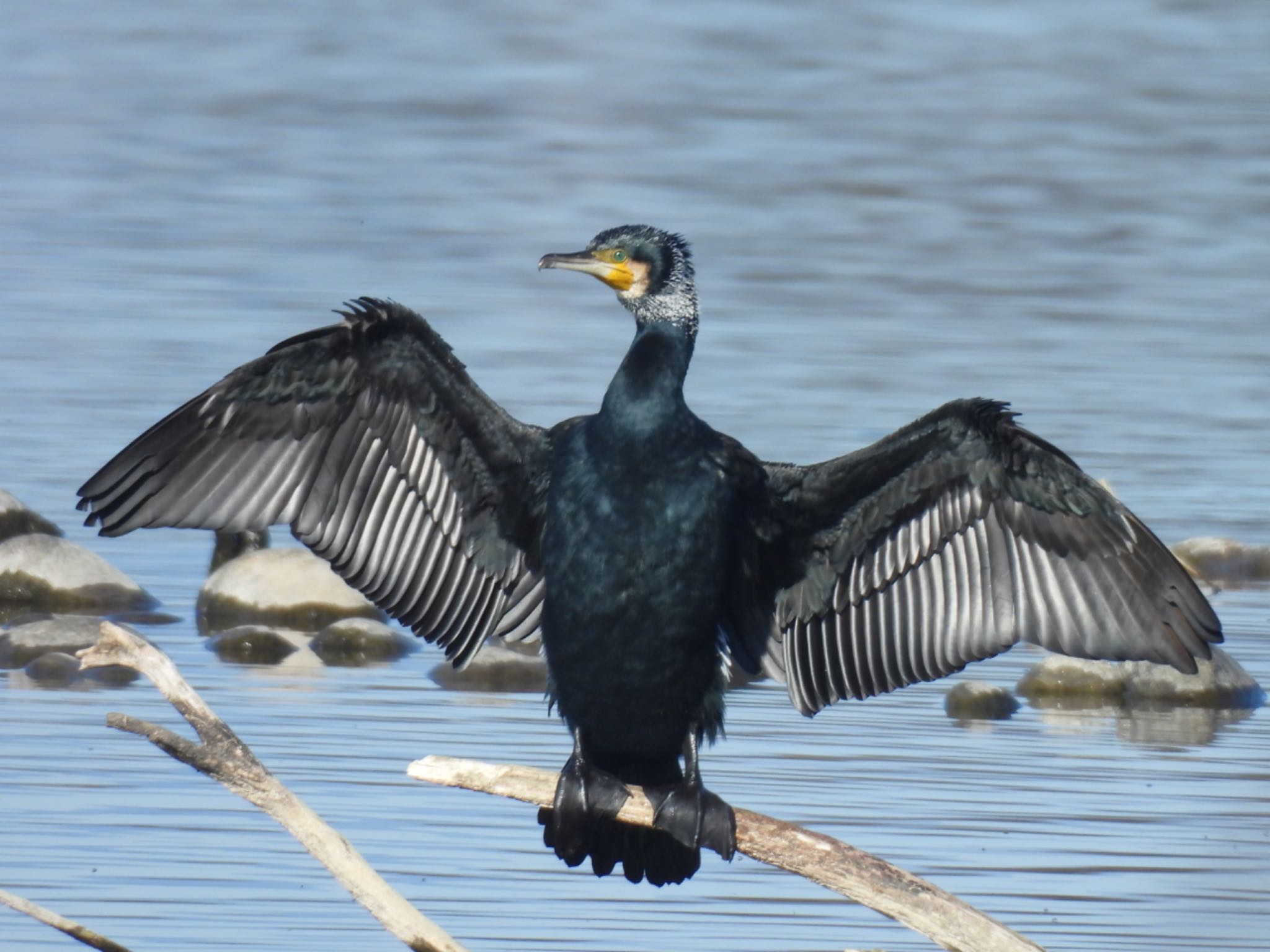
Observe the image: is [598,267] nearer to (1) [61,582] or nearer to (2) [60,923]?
(2) [60,923]

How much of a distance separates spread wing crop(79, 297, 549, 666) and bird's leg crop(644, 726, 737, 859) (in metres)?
0.57

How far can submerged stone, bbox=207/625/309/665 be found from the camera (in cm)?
829

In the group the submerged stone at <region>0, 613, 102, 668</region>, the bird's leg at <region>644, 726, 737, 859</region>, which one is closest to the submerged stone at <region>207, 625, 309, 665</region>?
the submerged stone at <region>0, 613, 102, 668</region>

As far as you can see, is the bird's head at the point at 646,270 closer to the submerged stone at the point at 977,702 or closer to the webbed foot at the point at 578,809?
the webbed foot at the point at 578,809

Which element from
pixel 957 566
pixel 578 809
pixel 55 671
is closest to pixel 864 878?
pixel 578 809

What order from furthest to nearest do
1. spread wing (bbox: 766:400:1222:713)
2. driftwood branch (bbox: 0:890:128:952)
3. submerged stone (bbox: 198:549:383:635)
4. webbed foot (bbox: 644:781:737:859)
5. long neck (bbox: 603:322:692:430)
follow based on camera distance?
submerged stone (bbox: 198:549:383:635)
spread wing (bbox: 766:400:1222:713)
long neck (bbox: 603:322:692:430)
webbed foot (bbox: 644:781:737:859)
driftwood branch (bbox: 0:890:128:952)

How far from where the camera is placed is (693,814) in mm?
5543

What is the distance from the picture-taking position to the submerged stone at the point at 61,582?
8742 millimetres

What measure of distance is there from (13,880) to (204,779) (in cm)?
86

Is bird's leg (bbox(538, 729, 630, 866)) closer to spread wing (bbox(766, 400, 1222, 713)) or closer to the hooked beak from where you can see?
spread wing (bbox(766, 400, 1222, 713))

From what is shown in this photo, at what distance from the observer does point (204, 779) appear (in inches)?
281

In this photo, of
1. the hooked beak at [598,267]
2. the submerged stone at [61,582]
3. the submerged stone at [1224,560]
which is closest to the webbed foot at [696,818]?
the hooked beak at [598,267]

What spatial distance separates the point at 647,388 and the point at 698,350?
6.70 meters

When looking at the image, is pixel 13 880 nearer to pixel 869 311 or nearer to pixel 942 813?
pixel 942 813
